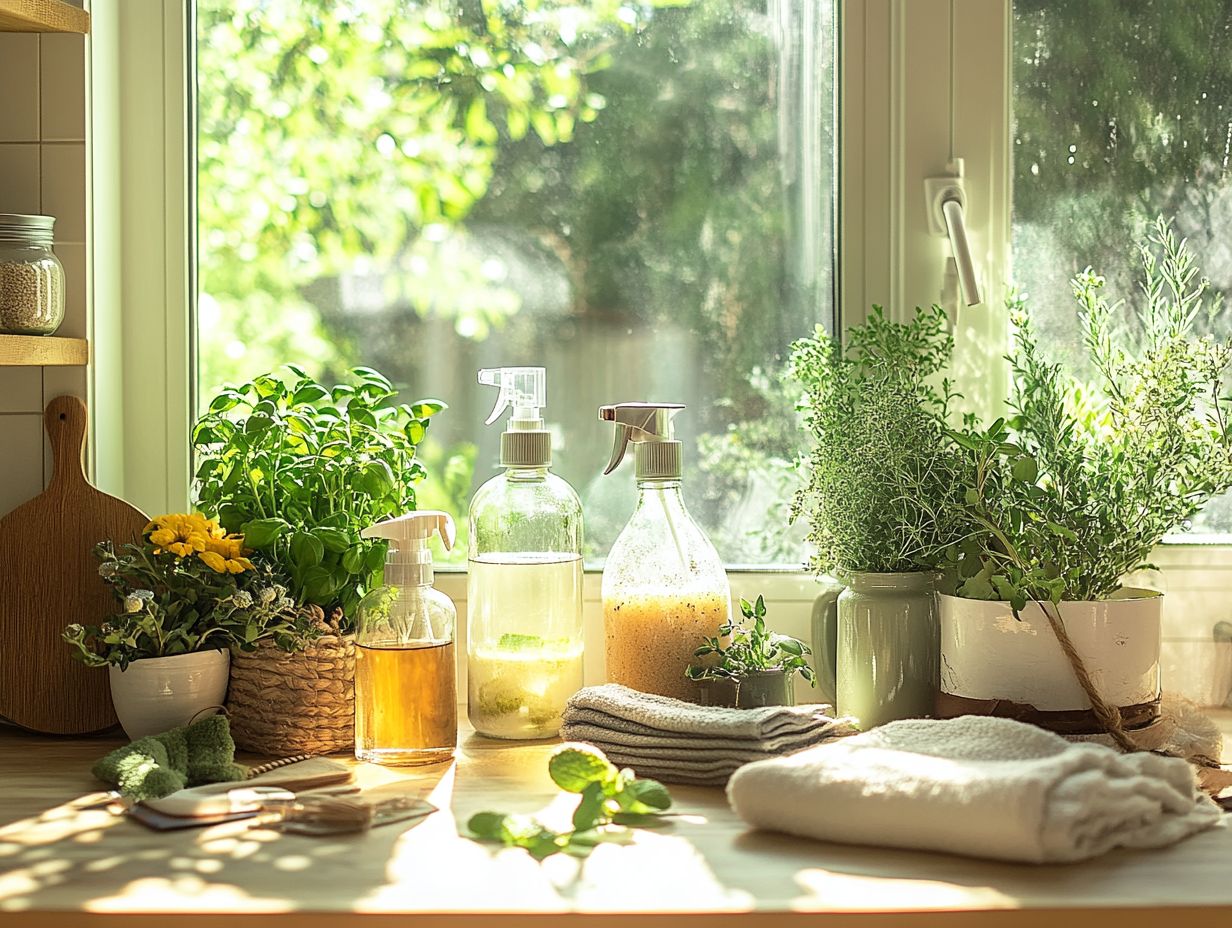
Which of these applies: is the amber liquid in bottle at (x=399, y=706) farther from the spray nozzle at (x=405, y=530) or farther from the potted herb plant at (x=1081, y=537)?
the potted herb plant at (x=1081, y=537)

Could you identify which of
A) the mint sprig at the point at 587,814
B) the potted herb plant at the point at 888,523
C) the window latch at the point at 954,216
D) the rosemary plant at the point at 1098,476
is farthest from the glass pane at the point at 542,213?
Result: the mint sprig at the point at 587,814

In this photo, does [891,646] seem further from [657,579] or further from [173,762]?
[173,762]

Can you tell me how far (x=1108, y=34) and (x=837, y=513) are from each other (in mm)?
659

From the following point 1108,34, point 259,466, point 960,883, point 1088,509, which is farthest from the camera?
point 1108,34

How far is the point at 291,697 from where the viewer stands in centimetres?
121

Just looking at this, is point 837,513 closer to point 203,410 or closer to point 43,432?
point 203,410

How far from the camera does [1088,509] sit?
1.18 metres

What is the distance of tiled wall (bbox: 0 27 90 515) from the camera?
1.37 meters

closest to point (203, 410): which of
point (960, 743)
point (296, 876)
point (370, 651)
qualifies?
point (370, 651)

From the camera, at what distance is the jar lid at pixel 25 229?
1.28m

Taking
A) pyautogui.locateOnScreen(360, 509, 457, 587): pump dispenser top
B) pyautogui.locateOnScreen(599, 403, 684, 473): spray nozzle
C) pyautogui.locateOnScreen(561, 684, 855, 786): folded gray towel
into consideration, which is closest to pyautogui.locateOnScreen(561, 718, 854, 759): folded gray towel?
pyautogui.locateOnScreen(561, 684, 855, 786): folded gray towel

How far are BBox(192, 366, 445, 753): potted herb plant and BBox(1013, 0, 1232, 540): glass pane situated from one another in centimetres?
75

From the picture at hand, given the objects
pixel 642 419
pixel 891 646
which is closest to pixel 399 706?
pixel 642 419

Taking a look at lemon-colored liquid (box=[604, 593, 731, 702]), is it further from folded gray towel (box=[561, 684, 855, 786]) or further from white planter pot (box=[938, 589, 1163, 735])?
white planter pot (box=[938, 589, 1163, 735])
